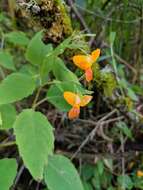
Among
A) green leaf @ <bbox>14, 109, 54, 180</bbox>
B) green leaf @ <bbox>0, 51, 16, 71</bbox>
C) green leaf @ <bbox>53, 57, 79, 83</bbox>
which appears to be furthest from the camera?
green leaf @ <bbox>0, 51, 16, 71</bbox>

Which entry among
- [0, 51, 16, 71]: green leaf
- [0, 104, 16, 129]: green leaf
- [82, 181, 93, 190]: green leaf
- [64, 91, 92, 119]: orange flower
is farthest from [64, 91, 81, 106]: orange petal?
[82, 181, 93, 190]: green leaf

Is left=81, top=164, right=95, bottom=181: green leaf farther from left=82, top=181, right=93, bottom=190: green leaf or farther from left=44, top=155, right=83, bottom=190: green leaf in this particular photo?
left=44, top=155, right=83, bottom=190: green leaf

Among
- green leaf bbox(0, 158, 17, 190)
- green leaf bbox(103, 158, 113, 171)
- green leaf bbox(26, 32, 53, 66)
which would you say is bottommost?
green leaf bbox(103, 158, 113, 171)

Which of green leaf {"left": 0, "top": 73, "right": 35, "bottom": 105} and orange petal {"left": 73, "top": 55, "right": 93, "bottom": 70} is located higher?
orange petal {"left": 73, "top": 55, "right": 93, "bottom": 70}

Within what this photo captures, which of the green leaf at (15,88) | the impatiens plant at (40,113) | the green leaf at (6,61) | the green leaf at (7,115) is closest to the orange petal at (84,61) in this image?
the impatiens plant at (40,113)

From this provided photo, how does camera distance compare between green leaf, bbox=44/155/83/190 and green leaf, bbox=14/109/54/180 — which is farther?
green leaf, bbox=44/155/83/190

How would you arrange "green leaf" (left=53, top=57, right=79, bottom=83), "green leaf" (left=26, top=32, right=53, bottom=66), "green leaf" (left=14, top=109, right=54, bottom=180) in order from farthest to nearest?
"green leaf" (left=26, top=32, right=53, bottom=66)
"green leaf" (left=53, top=57, right=79, bottom=83)
"green leaf" (left=14, top=109, right=54, bottom=180)

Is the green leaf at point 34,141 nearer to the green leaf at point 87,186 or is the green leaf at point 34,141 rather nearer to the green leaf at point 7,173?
the green leaf at point 7,173

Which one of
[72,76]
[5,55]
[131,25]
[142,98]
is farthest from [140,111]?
[72,76]
